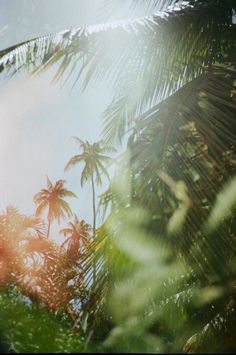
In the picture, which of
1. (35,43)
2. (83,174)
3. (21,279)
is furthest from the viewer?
(83,174)

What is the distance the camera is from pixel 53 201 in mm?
36844

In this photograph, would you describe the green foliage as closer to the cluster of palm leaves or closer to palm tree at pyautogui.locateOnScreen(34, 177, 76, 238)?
the cluster of palm leaves

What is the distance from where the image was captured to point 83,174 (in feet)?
97.8

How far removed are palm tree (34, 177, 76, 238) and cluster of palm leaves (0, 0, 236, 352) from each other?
32.3 m

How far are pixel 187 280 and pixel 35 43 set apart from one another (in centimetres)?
269

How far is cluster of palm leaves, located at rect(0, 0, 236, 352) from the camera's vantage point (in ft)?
11.7

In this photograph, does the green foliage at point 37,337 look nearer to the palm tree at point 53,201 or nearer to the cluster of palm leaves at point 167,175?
the cluster of palm leaves at point 167,175

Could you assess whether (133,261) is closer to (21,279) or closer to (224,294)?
(224,294)

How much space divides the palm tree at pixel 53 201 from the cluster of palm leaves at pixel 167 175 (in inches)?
1272

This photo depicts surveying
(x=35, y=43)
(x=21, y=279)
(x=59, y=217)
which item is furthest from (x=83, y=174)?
(x=35, y=43)

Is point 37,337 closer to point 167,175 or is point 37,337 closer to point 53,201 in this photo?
point 167,175

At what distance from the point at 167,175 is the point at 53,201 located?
33.7 m

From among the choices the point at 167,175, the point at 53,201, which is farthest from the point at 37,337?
the point at 53,201

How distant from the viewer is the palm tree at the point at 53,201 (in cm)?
3653
